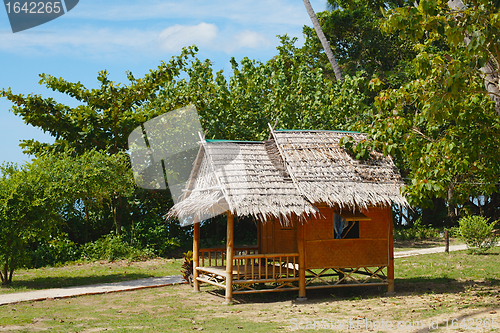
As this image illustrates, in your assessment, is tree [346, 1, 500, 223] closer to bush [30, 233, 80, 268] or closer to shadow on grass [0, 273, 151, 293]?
shadow on grass [0, 273, 151, 293]

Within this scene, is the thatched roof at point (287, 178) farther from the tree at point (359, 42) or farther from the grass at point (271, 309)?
the tree at point (359, 42)

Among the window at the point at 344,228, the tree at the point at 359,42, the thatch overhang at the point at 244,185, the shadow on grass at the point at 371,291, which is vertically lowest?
the shadow on grass at the point at 371,291

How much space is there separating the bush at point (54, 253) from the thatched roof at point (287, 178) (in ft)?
27.5

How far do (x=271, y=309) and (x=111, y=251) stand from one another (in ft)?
33.8

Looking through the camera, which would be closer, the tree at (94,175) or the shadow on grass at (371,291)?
the shadow on grass at (371,291)

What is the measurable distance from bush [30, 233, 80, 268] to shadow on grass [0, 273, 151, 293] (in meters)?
3.45

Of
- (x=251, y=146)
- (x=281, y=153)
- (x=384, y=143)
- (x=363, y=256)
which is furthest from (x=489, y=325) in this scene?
(x=251, y=146)

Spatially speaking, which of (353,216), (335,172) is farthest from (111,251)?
(353,216)

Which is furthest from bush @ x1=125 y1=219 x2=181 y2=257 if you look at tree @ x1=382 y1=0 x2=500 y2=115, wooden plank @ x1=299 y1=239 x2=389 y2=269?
tree @ x1=382 y1=0 x2=500 y2=115

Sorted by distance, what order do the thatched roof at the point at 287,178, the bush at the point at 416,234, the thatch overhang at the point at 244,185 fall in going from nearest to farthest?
1. the thatch overhang at the point at 244,185
2. the thatched roof at the point at 287,178
3. the bush at the point at 416,234

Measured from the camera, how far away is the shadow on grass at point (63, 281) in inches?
508

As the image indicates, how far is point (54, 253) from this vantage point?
18.2 metres

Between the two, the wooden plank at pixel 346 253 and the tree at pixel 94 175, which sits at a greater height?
the tree at pixel 94 175

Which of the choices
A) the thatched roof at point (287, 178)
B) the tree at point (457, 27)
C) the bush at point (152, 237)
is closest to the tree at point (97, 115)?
the bush at point (152, 237)
